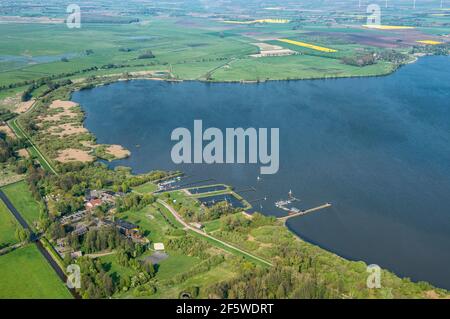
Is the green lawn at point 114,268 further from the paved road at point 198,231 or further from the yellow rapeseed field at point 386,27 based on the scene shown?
the yellow rapeseed field at point 386,27

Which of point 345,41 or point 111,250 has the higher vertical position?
point 345,41

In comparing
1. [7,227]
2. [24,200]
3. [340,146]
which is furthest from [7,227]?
[340,146]

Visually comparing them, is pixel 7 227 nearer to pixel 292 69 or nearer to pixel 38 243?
pixel 38 243

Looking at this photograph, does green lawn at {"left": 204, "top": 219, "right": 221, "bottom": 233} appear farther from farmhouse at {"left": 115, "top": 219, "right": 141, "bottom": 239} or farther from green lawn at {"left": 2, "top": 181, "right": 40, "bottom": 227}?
green lawn at {"left": 2, "top": 181, "right": 40, "bottom": 227}

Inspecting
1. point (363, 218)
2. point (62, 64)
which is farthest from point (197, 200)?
point (62, 64)

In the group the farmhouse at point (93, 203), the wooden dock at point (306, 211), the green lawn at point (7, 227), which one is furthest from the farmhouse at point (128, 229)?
the wooden dock at point (306, 211)

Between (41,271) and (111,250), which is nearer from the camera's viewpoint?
(41,271)
